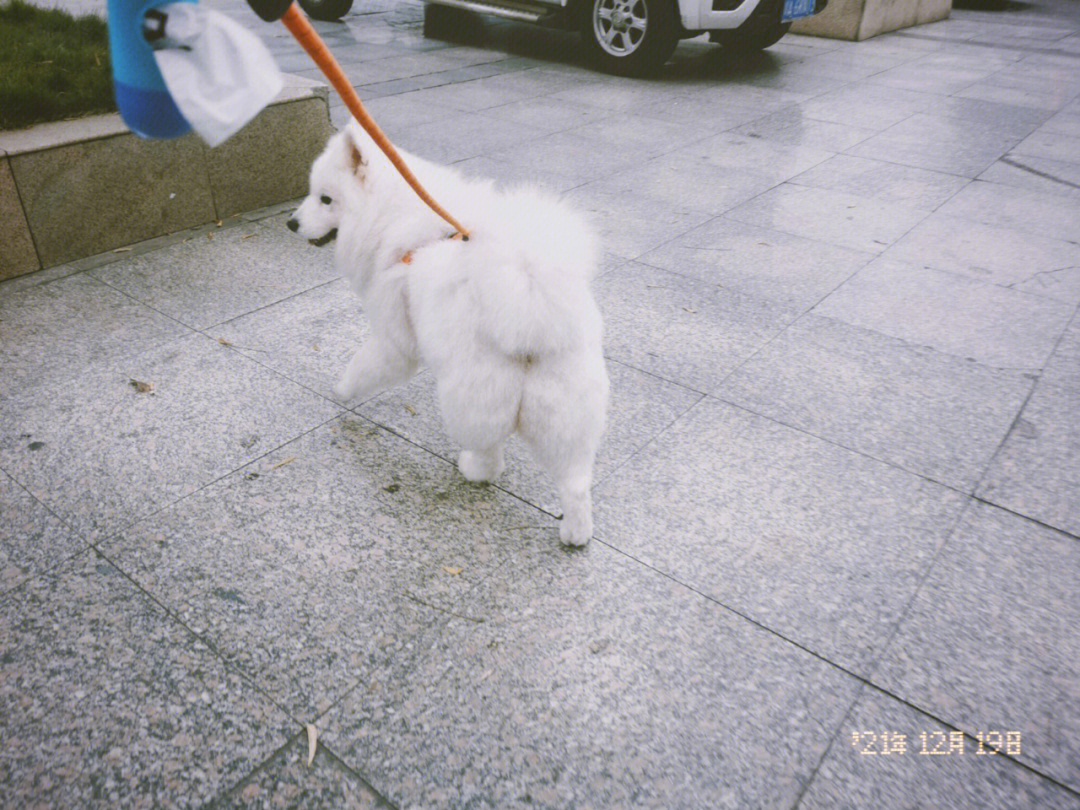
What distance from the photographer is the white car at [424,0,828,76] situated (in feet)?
28.0

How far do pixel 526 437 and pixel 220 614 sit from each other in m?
1.18

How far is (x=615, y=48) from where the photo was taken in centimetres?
939

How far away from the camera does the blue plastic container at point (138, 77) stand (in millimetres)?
1748

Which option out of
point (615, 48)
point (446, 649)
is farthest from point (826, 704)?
point (615, 48)

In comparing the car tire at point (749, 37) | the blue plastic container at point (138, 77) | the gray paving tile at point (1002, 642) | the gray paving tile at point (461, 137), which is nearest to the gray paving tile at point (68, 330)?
the blue plastic container at point (138, 77)

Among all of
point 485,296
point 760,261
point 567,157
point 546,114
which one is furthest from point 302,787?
point 546,114

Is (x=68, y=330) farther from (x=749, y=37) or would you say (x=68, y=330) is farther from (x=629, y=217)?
(x=749, y=37)

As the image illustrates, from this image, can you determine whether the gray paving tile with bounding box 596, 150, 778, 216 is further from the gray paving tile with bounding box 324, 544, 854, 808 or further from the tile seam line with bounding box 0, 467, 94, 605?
the tile seam line with bounding box 0, 467, 94, 605

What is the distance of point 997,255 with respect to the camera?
5059 millimetres

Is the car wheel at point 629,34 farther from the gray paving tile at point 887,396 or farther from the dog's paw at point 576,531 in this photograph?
the dog's paw at point 576,531

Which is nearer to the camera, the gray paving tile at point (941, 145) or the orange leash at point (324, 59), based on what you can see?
the orange leash at point (324, 59)

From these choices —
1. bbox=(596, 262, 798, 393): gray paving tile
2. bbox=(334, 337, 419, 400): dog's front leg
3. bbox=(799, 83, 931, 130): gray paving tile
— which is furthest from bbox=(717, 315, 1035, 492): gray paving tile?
bbox=(799, 83, 931, 130): gray paving tile

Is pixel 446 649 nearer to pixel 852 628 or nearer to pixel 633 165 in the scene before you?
pixel 852 628

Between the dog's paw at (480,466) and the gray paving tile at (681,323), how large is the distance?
47.0 inches
